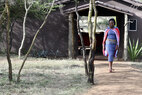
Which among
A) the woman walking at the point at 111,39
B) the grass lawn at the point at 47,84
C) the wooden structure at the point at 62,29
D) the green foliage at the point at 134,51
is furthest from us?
the wooden structure at the point at 62,29

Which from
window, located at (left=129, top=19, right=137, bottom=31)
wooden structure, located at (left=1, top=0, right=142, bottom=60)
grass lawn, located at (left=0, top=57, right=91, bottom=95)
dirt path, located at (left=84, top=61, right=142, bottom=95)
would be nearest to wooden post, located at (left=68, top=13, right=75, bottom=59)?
wooden structure, located at (left=1, top=0, right=142, bottom=60)

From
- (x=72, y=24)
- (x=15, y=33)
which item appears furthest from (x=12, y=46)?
(x=72, y=24)

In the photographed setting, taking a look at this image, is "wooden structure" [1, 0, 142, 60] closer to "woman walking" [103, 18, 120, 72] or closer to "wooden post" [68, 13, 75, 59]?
"wooden post" [68, 13, 75, 59]

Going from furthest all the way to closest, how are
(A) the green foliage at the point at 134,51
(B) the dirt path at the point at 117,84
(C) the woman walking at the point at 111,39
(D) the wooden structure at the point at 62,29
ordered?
(D) the wooden structure at the point at 62,29 → (A) the green foliage at the point at 134,51 → (C) the woman walking at the point at 111,39 → (B) the dirt path at the point at 117,84

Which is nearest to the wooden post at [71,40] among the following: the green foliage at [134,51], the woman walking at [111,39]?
the green foliage at [134,51]

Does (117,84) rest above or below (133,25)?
below

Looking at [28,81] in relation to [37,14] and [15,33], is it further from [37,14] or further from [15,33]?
[15,33]

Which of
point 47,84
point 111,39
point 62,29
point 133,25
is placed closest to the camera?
point 47,84

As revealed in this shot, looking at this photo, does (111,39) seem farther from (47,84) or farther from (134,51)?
(134,51)

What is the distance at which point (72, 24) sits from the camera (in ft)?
47.2

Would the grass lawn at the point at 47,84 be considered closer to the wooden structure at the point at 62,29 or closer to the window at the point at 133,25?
the wooden structure at the point at 62,29

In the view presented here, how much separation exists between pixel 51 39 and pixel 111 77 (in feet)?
27.6

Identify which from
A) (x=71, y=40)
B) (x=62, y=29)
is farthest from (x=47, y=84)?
(x=62, y=29)

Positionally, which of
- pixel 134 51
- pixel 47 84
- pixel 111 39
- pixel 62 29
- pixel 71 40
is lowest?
pixel 47 84
